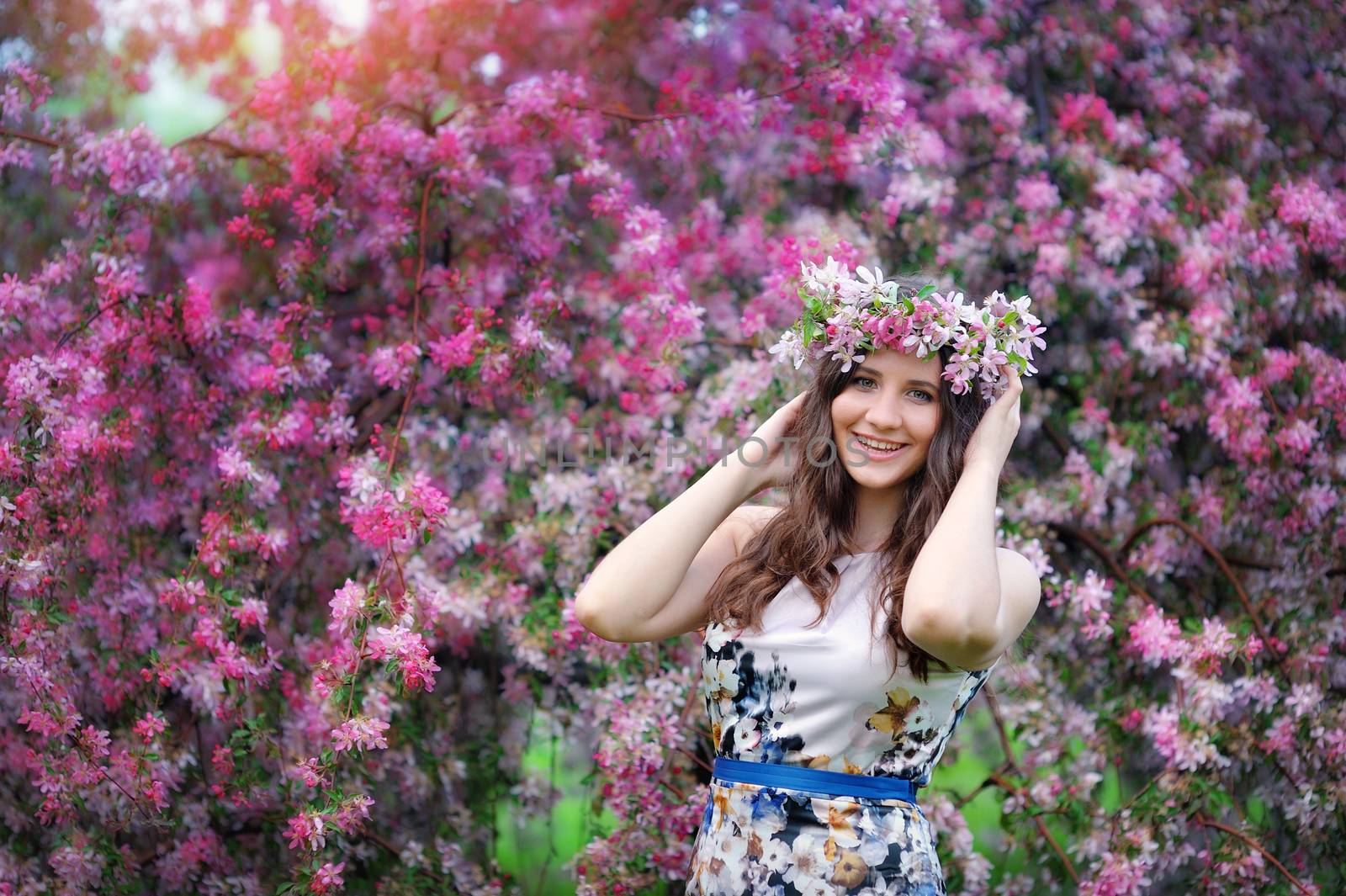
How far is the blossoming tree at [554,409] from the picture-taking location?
8.62 feet

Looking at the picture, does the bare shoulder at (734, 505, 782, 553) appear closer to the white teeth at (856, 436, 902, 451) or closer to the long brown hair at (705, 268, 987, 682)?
the long brown hair at (705, 268, 987, 682)

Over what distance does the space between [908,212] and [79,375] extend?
2233mm

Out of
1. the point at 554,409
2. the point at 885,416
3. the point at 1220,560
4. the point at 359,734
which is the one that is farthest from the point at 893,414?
the point at 1220,560

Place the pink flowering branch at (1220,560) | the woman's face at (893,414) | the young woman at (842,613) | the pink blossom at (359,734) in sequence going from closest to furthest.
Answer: the young woman at (842,613), the woman's face at (893,414), the pink blossom at (359,734), the pink flowering branch at (1220,560)

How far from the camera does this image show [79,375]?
2.61 metres

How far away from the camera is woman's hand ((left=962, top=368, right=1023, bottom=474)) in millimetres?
1820

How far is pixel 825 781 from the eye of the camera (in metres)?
1.79

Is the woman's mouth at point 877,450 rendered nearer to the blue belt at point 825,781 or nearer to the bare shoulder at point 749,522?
the bare shoulder at point 749,522

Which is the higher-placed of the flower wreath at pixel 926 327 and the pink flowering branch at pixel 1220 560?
the flower wreath at pixel 926 327

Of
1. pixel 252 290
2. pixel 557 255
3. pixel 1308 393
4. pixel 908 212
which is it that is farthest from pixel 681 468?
pixel 1308 393

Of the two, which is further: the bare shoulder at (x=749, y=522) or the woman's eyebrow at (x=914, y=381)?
the bare shoulder at (x=749, y=522)

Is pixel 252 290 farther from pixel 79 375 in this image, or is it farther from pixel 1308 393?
pixel 1308 393

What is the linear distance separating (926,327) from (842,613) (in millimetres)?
472

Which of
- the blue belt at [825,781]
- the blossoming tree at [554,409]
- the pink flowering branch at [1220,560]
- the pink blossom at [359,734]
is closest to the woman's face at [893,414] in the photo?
the blue belt at [825,781]
